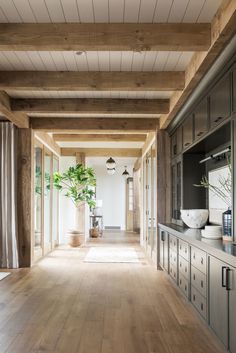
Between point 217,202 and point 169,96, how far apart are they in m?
1.75

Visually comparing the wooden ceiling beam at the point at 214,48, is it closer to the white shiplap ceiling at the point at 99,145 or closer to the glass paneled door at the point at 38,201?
the glass paneled door at the point at 38,201

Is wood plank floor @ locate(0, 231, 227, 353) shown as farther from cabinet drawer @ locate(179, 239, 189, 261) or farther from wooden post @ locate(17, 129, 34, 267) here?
cabinet drawer @ locate(179, 239, 189, 261)

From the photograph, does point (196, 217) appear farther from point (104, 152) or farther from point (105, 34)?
point (104, 152)

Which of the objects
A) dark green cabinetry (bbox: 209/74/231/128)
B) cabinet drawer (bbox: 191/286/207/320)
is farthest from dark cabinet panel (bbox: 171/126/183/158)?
cabinet drawer (bbox: 191/286/207/320)

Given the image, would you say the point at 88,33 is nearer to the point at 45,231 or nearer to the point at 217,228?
the point at 217,228

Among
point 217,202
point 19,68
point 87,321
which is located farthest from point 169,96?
point 87,321

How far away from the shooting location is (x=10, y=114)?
595 cm

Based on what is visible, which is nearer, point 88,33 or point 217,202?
point 88,33

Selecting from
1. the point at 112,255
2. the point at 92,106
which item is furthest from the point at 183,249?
the point at 112,255

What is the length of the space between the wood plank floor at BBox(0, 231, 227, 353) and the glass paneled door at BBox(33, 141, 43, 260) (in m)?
1.15

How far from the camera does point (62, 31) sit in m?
3.31

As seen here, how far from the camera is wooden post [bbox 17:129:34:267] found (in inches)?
272

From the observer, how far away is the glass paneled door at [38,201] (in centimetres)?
760

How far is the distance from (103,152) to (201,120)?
6.22 m
